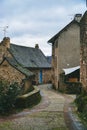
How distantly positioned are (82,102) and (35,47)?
1543 inches

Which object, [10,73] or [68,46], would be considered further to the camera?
[68,46]

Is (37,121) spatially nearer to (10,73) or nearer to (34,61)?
(10,73)

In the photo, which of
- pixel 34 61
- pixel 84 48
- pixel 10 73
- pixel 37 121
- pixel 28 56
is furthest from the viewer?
pixel 34 61

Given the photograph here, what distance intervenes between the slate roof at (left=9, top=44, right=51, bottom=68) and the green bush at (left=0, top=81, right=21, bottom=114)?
2381 cm

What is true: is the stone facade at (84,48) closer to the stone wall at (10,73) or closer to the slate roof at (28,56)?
the stone wall at (10,73)

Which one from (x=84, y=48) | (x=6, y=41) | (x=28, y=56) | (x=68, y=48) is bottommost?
(x=84, y=48)

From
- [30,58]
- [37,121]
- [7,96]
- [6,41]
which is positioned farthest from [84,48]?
[30,58]

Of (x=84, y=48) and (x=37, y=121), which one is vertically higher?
(x=84, y=48)

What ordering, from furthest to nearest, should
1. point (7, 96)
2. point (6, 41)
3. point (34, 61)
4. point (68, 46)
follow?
point (34, 61) → point (6, 41) → point (68, 46) → point (7, 96)

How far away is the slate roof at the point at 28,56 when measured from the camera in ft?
144

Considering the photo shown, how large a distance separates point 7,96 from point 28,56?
1188 inches

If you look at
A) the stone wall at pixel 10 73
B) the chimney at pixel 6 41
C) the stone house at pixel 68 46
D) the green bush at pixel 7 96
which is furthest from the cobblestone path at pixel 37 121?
the chimney at pixel 6 41

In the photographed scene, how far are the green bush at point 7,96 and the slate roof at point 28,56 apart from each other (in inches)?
937

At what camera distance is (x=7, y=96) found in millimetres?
17922
